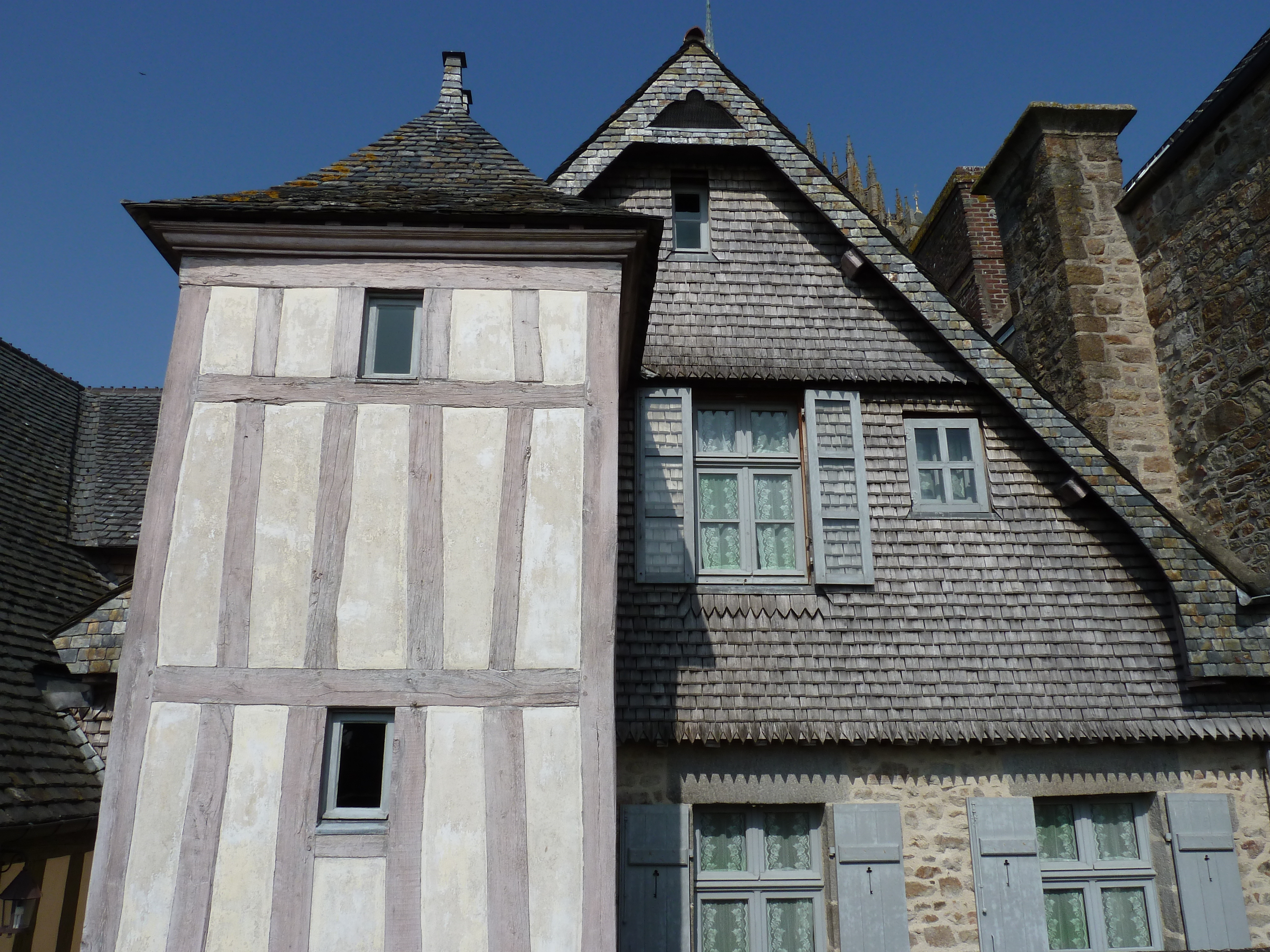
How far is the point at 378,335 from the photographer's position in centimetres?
523

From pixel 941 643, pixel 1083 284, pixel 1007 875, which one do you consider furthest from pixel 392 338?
pixel 1083 284

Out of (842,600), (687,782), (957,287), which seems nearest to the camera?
(687,782)

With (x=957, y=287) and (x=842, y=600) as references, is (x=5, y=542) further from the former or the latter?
(x=957, y=287)

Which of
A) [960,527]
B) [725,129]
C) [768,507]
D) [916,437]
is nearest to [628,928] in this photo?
[768,507]

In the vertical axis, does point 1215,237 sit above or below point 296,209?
above

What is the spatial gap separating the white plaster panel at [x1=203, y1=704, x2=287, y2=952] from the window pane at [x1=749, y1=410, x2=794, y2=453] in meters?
3.76

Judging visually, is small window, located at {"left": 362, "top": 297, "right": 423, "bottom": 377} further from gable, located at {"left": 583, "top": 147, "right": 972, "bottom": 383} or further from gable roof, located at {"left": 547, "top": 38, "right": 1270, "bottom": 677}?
gable roof, located at {"left": 547, "top": 38, "right": 1270, "bottom": 677}

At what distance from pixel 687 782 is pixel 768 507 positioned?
1994mm

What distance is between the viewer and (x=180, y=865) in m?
4.25

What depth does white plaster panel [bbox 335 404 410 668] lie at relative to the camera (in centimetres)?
457

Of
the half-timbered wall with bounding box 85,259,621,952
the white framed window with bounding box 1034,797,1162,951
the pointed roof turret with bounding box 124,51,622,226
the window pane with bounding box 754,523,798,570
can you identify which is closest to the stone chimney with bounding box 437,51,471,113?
the pointed roof turret with bounding box 124,51,622,226

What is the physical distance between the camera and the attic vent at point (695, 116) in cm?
746

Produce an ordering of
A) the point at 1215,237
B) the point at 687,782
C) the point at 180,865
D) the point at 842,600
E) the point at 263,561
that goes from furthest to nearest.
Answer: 1. the point at 1215,237
2. the point at 842,600
3. the point at 687,782
4. the point at 263,561
5. the point at 180,865

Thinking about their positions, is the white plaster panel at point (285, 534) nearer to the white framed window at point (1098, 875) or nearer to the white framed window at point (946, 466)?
the white framed window at point (946, 466)
